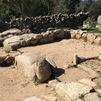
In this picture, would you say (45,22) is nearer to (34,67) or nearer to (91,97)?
(34,67)

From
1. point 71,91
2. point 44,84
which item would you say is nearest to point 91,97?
point 71,91

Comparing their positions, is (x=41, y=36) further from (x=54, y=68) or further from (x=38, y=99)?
(x=38, y=99)

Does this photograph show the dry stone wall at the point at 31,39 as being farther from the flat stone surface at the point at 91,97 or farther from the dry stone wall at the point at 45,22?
the flat stone surface at the point at 91,97

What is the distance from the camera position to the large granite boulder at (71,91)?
444cm

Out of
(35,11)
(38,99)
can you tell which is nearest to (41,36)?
(38,99)

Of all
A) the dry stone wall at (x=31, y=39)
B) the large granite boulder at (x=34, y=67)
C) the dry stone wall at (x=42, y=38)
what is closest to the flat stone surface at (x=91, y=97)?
the large granite boulder at (x=34, y=67)

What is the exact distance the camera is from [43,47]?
10281 mm

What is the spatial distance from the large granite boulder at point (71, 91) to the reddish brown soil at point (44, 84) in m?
0.57

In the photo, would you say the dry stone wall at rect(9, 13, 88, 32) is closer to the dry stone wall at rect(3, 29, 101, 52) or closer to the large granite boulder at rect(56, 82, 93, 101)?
the dry stone wall at rect(3, 29, 101, 52)

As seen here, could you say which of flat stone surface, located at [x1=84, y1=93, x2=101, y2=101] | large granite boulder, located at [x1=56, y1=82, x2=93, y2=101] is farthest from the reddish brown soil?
flat stone surface, located at [x1=84, y1=93, x2=101, y2=101]

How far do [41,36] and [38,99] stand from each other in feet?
21.7

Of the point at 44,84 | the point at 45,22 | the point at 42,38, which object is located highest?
the point at 45,22

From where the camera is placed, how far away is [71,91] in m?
4.58

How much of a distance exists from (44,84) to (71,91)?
1568 mm
